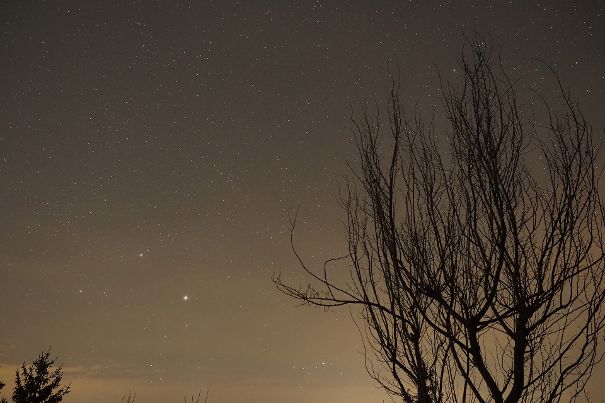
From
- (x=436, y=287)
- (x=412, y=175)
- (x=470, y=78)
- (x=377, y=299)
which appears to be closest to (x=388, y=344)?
(x=377, y=299)

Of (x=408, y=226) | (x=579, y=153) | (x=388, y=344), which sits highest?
(x=579, y=153)

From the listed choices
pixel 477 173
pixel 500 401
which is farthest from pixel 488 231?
pixel 500 401

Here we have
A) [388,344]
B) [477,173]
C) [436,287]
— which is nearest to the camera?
[436,287]

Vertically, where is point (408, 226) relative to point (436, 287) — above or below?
above

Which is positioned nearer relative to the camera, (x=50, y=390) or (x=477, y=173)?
(x=477, y=173)

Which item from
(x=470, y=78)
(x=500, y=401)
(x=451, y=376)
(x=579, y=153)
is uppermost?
Answer: (x=470, y=78)

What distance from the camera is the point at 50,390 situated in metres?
24.0

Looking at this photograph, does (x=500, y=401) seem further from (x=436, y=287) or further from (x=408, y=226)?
(x=408, y=226)

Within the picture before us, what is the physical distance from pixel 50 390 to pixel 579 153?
28252 millimetres

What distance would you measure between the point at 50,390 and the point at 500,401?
90.8ft

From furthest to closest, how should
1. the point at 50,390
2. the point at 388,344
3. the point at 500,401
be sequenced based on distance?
1. the point at 50,390
2. the point at 388,344
3. the point at 500,401

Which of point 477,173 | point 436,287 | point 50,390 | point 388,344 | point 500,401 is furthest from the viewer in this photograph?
point 50,390

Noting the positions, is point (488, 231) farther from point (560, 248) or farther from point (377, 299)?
point (377, 299)

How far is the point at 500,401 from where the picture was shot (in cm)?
248
